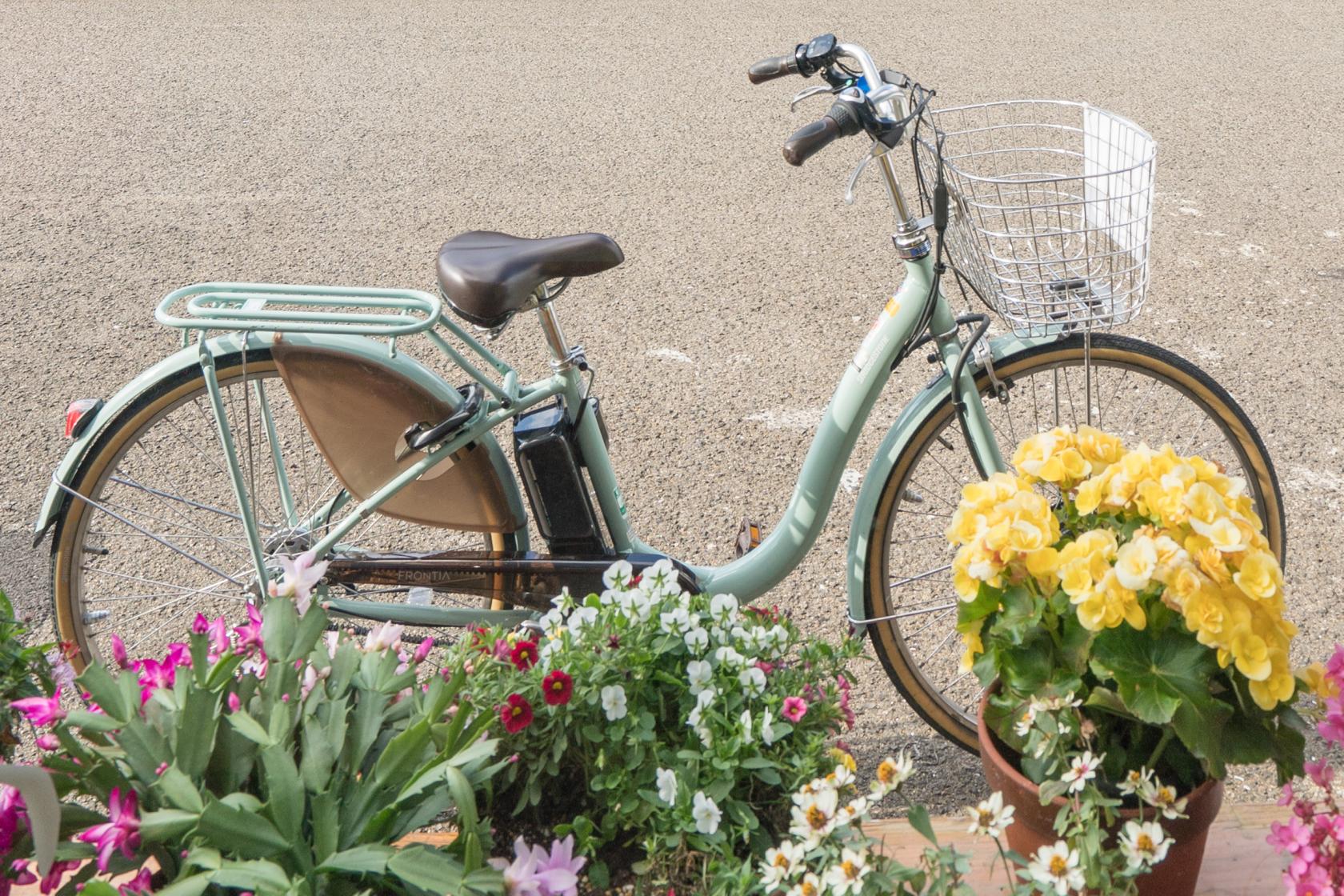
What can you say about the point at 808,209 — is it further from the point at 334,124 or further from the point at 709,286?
the point at 334,124

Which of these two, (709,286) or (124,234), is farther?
(124,234)

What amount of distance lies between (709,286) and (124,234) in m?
2.44

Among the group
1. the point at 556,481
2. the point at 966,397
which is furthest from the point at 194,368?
the point at 966,397

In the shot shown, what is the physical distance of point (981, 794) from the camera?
262 centimetres

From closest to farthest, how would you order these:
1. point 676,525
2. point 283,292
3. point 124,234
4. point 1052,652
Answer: point 1052,652 < point 283,292 < point 676,525 < point 124,234

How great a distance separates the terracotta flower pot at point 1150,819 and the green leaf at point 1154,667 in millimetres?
173

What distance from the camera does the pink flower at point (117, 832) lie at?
4.62ft

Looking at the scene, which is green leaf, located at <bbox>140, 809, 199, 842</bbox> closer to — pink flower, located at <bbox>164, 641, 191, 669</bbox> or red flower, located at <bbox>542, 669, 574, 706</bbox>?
pink flower, located at <bbox>164, 641, 191, 669</bbox>

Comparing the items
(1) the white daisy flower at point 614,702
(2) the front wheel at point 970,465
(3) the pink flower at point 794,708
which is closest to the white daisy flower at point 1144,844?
(3) the pink flower at point 794,708

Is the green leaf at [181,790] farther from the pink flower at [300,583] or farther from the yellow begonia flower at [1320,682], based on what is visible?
the yellow begonia flower at [1320,682]

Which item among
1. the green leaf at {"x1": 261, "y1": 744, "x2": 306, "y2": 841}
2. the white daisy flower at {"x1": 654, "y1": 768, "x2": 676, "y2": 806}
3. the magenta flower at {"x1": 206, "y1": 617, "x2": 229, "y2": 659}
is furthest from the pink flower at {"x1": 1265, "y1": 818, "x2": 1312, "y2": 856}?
the magenta flower at {"x1": 206, "y1": 617, "x2": 229, "y2": 659}

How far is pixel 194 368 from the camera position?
7.97ft

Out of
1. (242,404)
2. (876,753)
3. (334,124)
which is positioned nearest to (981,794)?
(876,753)

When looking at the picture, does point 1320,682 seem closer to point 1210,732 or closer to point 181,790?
point 1210,732
